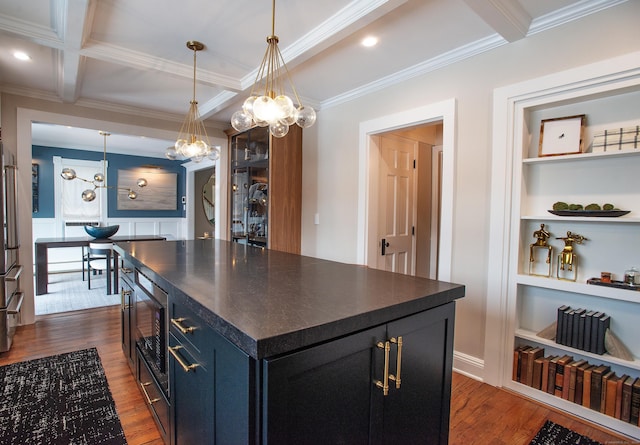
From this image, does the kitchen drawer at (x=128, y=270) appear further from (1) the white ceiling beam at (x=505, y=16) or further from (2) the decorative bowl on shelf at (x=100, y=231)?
(2) the decorative bowl on shelf at (x=100, y=231)

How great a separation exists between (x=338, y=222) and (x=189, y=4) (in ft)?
7.78

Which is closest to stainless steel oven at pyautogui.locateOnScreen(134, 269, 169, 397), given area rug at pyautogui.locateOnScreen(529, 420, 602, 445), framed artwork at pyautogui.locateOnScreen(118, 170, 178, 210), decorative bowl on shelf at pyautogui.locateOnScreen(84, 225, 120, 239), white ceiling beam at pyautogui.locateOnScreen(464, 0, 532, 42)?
area rug at pyautogui.locateOnScreen(529, 420, 602, 445)

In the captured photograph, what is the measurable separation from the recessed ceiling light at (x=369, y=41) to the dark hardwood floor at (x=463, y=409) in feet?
8.32

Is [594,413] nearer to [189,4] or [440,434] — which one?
[440,434]

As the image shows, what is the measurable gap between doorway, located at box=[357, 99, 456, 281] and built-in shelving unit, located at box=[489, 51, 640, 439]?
0.40m

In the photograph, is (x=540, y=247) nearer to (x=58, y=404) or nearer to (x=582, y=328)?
(x=582, y=328)

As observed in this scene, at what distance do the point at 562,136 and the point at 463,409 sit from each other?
1.83m

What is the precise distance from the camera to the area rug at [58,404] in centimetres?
185

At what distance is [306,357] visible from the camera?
925mm

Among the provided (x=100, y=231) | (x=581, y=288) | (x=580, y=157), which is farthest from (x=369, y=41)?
(x=100, y=231)

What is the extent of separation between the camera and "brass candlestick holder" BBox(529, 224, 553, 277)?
2.23m

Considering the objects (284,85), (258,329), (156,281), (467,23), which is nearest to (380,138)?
(284,85)

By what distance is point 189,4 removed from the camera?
204 cm

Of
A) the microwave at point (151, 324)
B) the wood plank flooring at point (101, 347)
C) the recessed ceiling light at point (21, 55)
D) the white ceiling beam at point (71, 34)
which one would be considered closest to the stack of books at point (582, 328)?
the microwave at point (151, 324)
